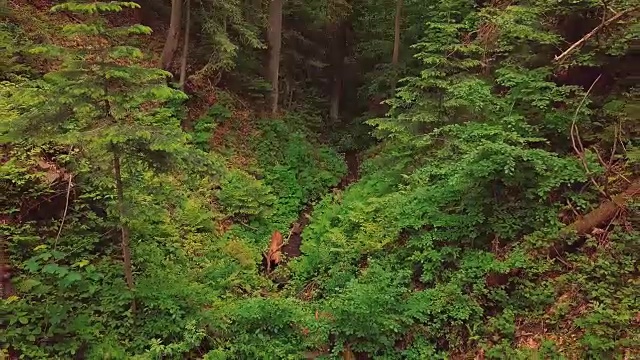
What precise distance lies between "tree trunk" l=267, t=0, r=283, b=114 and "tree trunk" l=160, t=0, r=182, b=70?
11.7 ft

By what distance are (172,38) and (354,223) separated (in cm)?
756

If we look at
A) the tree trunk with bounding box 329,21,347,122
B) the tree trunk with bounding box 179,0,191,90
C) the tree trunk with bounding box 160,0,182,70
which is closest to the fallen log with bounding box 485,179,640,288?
the tree trunk with bounding box 179,0,191,90

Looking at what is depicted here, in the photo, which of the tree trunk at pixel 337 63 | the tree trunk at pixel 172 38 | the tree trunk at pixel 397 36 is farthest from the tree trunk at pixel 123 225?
the tree trunk at pixel 337 63

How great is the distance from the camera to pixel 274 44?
16.0 meters

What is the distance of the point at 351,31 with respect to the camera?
19.7m

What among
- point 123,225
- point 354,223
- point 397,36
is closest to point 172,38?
point 397,36

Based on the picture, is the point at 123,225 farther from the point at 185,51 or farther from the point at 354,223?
the point at 185,51

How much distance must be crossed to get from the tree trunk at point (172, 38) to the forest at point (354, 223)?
2.66m

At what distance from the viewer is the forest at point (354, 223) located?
6.20 metres

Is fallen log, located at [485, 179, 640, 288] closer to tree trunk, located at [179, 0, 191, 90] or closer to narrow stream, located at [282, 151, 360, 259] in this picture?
narrow stream, located at [282, 151, 360, 259]

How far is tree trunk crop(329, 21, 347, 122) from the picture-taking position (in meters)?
19.2

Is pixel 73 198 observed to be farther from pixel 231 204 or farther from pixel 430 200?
pixel 430 200

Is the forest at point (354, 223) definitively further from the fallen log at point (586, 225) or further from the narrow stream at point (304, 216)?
the narrow stream at point (304, 216)

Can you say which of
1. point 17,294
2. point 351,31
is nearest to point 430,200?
point 17,294
